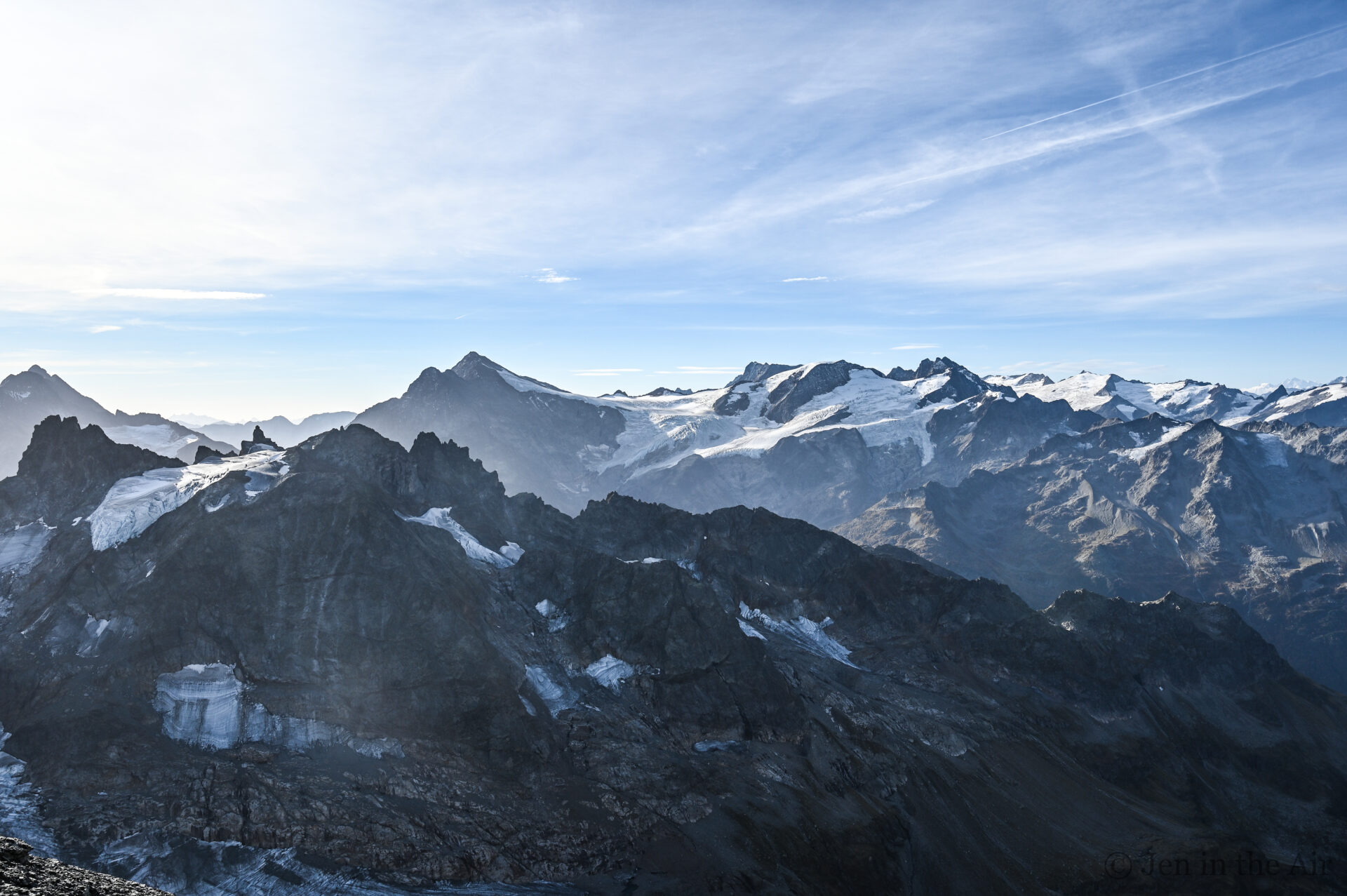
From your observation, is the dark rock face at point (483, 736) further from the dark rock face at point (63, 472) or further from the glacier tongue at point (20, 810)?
the dark rock face at point (63, 472)

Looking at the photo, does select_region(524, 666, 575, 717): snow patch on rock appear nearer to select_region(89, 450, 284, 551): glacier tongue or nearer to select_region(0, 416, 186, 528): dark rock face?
select_region(89, 450, 284, 551): glacier tongue

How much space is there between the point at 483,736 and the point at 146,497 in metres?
83.8

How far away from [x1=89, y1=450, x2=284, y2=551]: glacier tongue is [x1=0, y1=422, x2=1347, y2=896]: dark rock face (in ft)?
10.1

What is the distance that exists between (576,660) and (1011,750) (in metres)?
97.4

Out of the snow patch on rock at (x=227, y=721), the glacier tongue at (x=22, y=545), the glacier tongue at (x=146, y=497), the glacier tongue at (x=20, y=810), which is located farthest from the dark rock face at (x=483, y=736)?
the glacier tongue at (x=22, y=545)

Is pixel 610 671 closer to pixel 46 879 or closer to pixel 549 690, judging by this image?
pixel 549 690

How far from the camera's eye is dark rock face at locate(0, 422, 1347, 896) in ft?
Result: 416

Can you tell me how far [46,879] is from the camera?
50.0 meters

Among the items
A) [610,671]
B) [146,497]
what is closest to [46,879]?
[610,671]

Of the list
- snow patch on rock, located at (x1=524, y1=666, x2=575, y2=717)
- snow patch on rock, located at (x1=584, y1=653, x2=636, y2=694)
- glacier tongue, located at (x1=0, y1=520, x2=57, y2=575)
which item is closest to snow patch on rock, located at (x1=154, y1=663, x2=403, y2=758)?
snow patch on rock, located at (x1=524, y1=666, x2=575, y2=717)

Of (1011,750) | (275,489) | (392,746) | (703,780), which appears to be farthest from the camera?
(1011,750)

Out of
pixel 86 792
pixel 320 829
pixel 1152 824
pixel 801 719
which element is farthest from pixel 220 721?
pixel 1152 824

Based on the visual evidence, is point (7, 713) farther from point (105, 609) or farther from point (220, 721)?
point (220, 721)

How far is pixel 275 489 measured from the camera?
554ft
